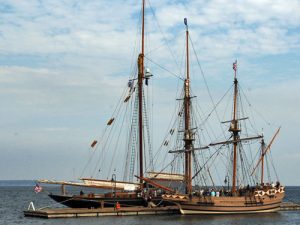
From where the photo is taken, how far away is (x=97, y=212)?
7281 centimetres

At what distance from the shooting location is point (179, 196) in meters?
79.6

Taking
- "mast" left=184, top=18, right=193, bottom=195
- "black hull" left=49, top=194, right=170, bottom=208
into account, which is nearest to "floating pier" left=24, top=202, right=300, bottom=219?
"black hull" left=49, top=194, right=170, bottom=208

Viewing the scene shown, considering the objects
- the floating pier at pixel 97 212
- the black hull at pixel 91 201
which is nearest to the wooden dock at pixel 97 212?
the floating pier at pixel 97 212

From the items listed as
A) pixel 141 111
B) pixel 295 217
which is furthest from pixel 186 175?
pixel 295 217

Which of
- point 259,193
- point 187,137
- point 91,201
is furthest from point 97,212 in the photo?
point 259,193

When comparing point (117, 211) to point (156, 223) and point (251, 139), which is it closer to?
point (156, 223)

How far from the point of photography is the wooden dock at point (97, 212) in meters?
71.1

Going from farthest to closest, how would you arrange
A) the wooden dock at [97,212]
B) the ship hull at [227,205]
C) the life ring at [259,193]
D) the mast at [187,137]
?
the mast at [187,137], the life ring at [259,193], the ship hull at [227,205], the wooden dock at [97,212]

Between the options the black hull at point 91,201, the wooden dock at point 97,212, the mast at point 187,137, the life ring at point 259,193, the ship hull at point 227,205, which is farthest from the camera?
the mast at point 187,137

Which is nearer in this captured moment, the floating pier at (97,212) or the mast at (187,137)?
the floating pier at (97,212)

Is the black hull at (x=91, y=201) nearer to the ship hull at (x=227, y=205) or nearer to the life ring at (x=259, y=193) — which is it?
the ship hull at (x=227, y=205)

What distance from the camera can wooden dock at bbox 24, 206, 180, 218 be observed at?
233ft

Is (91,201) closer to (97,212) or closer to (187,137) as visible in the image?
(97,212)

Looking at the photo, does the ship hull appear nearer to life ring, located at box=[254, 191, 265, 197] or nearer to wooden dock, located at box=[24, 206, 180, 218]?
life ring, located at box=[254, 191, 265, 197]
